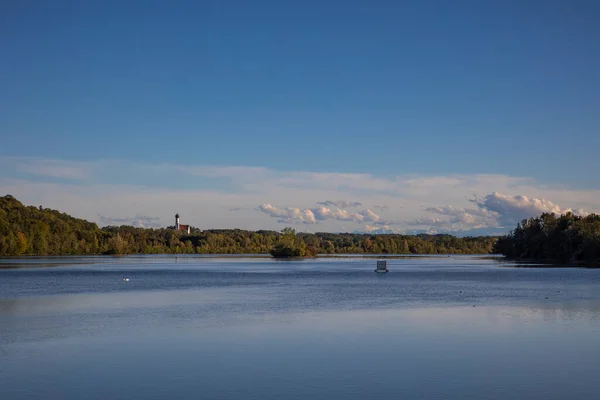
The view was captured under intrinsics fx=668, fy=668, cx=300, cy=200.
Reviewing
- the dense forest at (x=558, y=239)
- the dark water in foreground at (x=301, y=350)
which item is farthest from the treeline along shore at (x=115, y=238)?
the dark water in foreground at (x=301, y=350)

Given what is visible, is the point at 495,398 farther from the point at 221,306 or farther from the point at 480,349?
the point at 221,306

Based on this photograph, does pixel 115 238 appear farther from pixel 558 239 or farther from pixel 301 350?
pixel 301 350

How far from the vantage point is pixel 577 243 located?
11056 centimetres

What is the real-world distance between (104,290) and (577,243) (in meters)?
87.1

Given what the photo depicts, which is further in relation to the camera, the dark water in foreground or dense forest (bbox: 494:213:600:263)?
dense forest (bbox: 494:213:600:263)

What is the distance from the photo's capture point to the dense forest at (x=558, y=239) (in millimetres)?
104750

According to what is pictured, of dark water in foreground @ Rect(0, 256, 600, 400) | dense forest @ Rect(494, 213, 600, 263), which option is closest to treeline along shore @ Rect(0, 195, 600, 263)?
dense forest @ Rect(494, 213, 600, 263)

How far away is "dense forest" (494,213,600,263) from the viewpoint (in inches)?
4124

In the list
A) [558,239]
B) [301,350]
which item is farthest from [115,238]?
[301,350]

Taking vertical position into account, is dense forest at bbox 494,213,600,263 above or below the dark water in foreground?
above

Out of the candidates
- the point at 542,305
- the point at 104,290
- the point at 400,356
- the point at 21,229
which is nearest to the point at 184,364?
the point at 400,356

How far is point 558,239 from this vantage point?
387 ft

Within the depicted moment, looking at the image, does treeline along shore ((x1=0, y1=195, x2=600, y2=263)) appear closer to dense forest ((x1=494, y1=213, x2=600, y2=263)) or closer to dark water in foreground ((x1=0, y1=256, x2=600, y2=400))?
dense forest ((x1=494, y1=213, x2=600, y2=263))

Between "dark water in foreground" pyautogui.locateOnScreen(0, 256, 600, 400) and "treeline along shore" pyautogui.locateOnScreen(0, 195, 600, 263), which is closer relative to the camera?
"dark water in foreground" pyautogui.locateOnScreen(0, 256, 600, 400)
